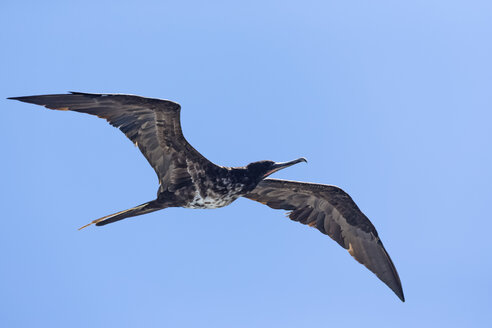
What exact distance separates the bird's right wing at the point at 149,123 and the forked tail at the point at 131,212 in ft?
1.39

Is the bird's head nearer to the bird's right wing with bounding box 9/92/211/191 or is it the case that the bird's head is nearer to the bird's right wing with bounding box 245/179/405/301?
the bird's right wing with bounding box 245/179/405/301

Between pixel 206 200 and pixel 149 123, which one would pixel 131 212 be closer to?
pixel 206 200

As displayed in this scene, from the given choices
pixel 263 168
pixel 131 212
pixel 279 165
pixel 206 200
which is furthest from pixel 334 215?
pixel 131 212

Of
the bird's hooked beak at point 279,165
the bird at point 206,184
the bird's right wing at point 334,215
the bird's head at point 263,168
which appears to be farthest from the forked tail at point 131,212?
the bird's right wing at point 334,215

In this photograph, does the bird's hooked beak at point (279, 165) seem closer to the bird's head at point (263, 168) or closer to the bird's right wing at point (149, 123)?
the bird's head at point (263, 168)

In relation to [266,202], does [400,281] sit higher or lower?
lower

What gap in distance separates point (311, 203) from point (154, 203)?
3174 millimetres

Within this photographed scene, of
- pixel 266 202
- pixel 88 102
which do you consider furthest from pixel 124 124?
pixel 266 202

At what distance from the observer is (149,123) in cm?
1081

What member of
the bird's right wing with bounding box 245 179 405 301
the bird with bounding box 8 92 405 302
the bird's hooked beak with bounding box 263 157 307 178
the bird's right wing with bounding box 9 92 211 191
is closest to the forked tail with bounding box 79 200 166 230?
the bird with bounding box 8 92 405 302

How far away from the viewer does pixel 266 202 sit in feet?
41.4

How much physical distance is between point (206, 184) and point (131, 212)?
134 cm

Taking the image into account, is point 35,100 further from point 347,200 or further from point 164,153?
point 347,200

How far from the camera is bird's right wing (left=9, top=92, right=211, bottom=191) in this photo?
10.3m
